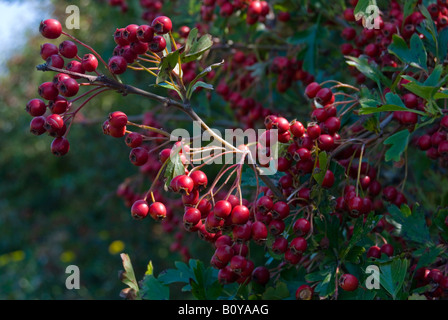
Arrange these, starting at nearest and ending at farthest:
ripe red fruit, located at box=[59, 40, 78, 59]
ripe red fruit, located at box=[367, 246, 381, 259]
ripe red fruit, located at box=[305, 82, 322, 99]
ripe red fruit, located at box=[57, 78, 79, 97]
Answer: ripe red fruit, located at box=[57, 78, 79, 97] < ripe red fruit, located at box=[59, 40, 78, 59] < ripe red fruit, located at box=[367, 246, 381, 259] < ripe red fruit, located at box=[305, 82, 322, 99]

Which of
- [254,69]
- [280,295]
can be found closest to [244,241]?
[280,295]

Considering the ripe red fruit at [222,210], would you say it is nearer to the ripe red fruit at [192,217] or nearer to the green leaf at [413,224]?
the ripe red fruit at [192,217]

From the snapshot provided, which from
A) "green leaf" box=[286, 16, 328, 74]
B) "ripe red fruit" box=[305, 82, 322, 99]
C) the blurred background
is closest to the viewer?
"ripe red fruit" box=[305, 82, 322, 99]

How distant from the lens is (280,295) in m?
1.45

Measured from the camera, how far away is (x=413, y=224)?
144 cm

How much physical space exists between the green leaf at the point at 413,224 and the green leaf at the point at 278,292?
396 millimetres

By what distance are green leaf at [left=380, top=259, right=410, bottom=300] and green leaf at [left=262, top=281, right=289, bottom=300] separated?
29 centimetres

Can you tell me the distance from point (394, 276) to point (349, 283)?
119 mm

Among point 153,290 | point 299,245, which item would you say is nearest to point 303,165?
point 299,245

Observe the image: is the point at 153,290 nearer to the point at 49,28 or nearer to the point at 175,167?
the point at 175,167

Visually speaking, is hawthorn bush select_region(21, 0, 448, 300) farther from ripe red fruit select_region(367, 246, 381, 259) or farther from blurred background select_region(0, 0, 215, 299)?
blurred background select_region(0, 0, 215, 299)

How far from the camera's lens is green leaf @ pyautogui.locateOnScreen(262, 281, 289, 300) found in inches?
56.7

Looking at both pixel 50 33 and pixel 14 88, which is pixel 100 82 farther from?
pixel 14 88

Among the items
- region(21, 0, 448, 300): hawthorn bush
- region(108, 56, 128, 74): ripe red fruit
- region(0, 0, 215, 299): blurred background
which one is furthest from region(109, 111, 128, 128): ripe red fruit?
region(0, 0, 215, 299): blurred background
